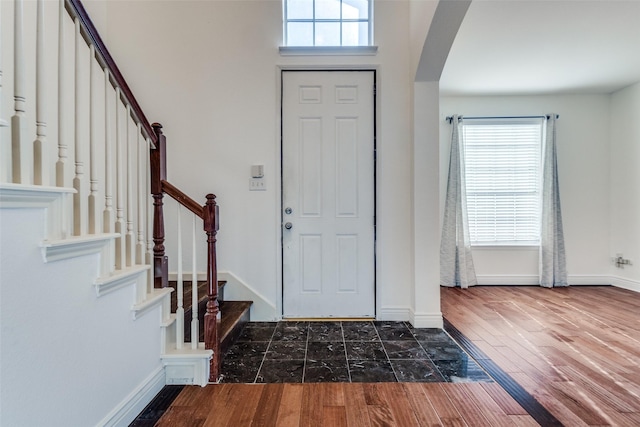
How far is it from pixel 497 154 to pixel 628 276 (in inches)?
88.2

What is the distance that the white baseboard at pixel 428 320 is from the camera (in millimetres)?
2475

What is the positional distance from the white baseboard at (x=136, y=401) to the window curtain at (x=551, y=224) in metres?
4.41

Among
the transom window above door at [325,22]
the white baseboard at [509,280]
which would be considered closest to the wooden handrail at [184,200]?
the transom window above door at [325,22]

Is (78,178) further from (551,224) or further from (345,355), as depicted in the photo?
(551,224)

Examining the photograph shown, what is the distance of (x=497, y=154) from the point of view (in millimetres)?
3859

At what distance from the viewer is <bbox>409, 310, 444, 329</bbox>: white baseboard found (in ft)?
8.12

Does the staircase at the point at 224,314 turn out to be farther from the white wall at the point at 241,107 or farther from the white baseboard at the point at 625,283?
the white baseboard at the point at 625,283

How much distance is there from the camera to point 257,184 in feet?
8.52

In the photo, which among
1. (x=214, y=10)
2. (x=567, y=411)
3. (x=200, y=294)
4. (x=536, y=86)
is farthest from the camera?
(x=536, y=86)

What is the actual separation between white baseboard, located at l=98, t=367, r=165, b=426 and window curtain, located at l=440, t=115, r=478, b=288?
332 centimetres

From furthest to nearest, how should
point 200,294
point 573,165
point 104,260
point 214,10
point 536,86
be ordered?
point 573,165
point 536,86
point 214,10
point 200,294
point 104,260

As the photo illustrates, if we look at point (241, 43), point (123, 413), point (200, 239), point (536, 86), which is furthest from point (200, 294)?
point (536, 86)

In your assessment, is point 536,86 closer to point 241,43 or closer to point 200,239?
point 241,43

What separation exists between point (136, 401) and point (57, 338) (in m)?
0.62
